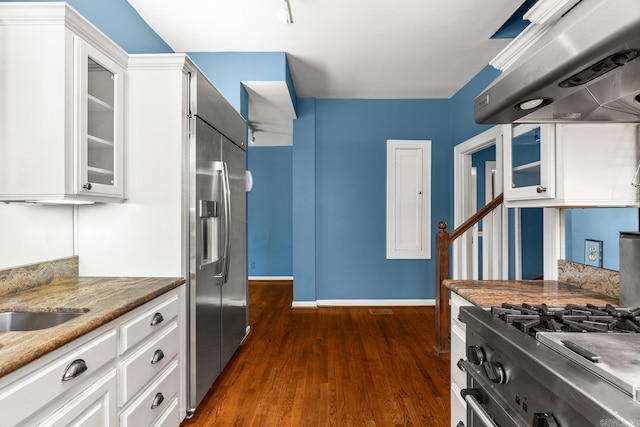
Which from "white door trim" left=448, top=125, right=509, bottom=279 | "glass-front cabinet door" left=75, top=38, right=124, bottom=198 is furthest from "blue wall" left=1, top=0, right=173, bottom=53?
"white door trim" left=448, top=125, right=509, bottom=279

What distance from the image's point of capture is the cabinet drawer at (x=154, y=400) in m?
1.46

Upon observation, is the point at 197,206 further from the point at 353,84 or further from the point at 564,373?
the point at 353,84

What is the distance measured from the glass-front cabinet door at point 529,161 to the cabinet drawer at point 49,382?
1995mm

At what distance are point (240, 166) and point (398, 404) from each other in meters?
2.19

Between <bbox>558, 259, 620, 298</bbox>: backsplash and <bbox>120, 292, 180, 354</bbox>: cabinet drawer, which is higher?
<bbox>558, 259, 620, 298</bbox>: backsplash

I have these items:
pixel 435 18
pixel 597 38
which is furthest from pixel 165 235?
pixel 435 18

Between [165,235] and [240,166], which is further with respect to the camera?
[240,166]

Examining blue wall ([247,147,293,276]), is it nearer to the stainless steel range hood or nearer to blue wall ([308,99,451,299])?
blue wall ([308,99,451,299])

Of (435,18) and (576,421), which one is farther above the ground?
(435,18)

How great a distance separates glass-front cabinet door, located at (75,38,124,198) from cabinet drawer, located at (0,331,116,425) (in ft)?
2.41

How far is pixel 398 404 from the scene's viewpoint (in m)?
2.29

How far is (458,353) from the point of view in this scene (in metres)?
1.68

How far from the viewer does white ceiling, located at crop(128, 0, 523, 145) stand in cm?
257

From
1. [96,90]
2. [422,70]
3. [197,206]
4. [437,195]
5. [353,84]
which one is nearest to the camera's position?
[96,90]
